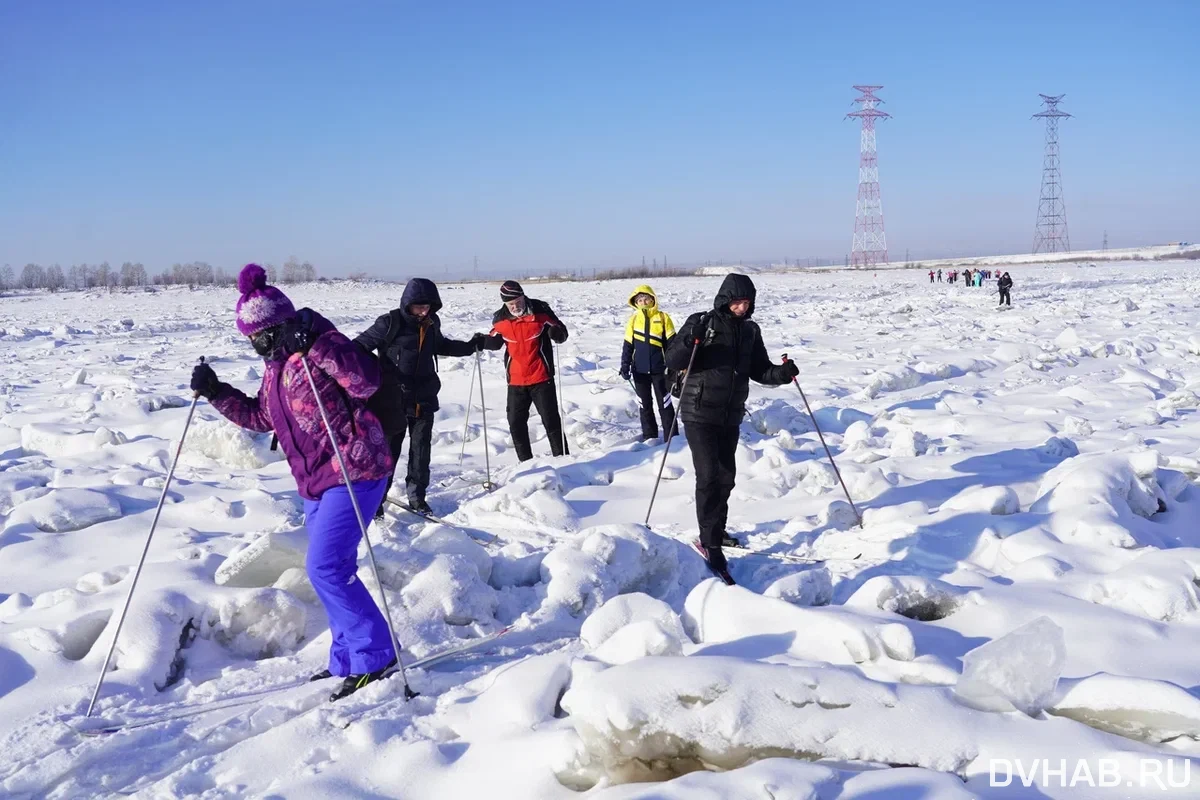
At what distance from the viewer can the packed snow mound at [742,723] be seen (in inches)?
110

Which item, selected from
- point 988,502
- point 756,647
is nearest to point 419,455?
point 756,647

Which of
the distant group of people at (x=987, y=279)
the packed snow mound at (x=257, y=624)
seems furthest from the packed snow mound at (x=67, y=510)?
the distant group of people at (x=987, y=279)

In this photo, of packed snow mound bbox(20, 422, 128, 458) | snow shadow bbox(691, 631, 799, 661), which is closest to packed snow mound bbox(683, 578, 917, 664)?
snow shadow bbox(691, 631, 799, 661)

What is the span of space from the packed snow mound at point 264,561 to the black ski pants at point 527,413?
3040mm

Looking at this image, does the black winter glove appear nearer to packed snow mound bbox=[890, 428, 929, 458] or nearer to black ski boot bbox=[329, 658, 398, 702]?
black ski boot bbox=[329, 658, 398, 702]

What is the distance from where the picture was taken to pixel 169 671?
12.7 feet

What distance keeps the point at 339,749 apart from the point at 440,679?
0.68 meters

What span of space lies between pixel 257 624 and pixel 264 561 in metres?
0.48

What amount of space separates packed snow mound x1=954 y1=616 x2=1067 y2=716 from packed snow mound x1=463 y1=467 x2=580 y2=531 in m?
3.52

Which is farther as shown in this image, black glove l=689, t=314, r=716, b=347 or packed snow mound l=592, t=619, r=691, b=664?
black glove l=689, t=314, r=716, b=347

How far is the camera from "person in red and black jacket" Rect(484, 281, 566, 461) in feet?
24.2

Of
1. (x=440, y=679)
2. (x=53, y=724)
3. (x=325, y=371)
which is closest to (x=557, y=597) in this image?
(x=440, y=679)

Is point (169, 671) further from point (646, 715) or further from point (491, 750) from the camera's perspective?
point (646, 715)

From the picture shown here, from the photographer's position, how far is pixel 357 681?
3.70 meters
